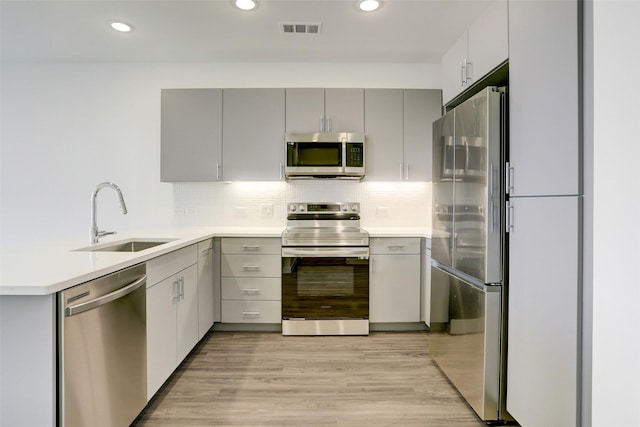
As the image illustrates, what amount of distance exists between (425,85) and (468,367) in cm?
270

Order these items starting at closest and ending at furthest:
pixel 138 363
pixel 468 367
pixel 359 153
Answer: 1. pixel 138 363
2. pixel 468 367
3. pixel 359 153

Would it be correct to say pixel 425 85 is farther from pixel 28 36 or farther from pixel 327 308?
pixel 28 36

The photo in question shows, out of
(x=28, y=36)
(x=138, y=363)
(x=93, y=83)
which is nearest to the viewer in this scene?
(x=138, y=363)

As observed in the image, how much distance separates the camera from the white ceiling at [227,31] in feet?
8.02

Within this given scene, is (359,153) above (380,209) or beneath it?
above

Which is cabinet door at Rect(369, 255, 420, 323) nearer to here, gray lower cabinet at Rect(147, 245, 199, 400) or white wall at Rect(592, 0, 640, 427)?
gray lower cabinet at Rect(147, 245, 199, 400)

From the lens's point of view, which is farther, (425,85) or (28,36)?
(425,85)

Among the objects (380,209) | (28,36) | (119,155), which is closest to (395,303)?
(380,209)

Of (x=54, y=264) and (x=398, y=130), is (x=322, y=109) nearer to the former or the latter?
(x=398, y=130)

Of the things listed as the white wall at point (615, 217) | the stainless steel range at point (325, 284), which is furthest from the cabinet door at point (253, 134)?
the white wall at point (615, 217)

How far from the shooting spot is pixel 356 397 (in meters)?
2.06

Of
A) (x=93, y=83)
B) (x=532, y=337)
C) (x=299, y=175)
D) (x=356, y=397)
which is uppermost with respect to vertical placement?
(x=93, y=83)

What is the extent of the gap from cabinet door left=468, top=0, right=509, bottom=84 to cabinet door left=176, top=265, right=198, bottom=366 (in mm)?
2297

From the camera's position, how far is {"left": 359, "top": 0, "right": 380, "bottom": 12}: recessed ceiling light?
2359mm
